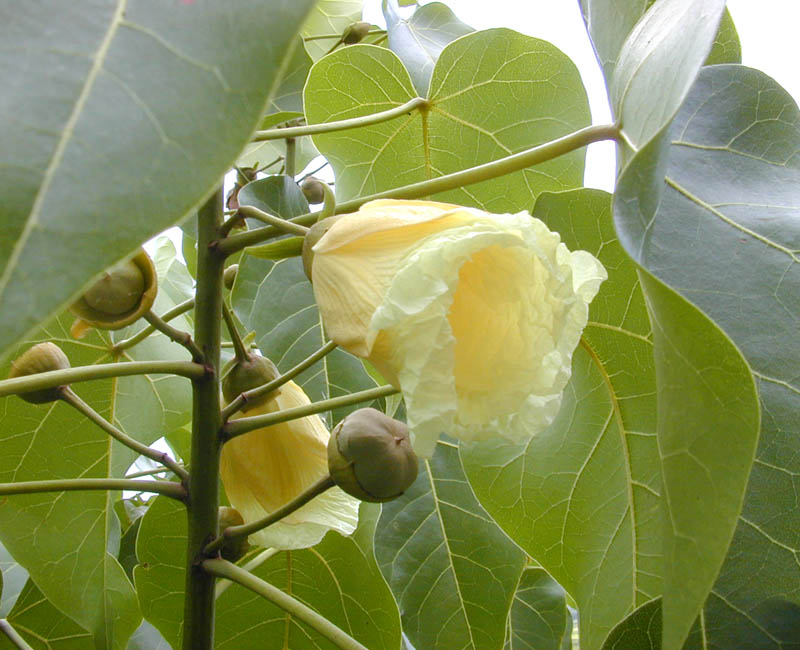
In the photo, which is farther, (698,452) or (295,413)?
(295,413)

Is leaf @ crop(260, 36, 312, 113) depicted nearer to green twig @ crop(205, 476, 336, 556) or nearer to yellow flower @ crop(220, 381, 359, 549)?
yellow flower @ crop(220, 381, 359, 549)

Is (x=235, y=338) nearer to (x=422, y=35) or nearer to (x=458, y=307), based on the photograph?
(x=458, y=307)

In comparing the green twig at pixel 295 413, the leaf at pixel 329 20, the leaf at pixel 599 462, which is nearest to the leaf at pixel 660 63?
the leaf at pixel 599 462

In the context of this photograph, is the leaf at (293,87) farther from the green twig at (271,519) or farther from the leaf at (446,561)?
the green twig at (271,519)

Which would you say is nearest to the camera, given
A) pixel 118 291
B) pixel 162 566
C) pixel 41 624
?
pixel 118 291

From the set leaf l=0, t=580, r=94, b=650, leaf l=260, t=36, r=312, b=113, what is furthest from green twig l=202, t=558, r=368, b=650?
leaf l=260, t=36, r=312, b=113

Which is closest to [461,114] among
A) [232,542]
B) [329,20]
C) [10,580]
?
[232,542]
